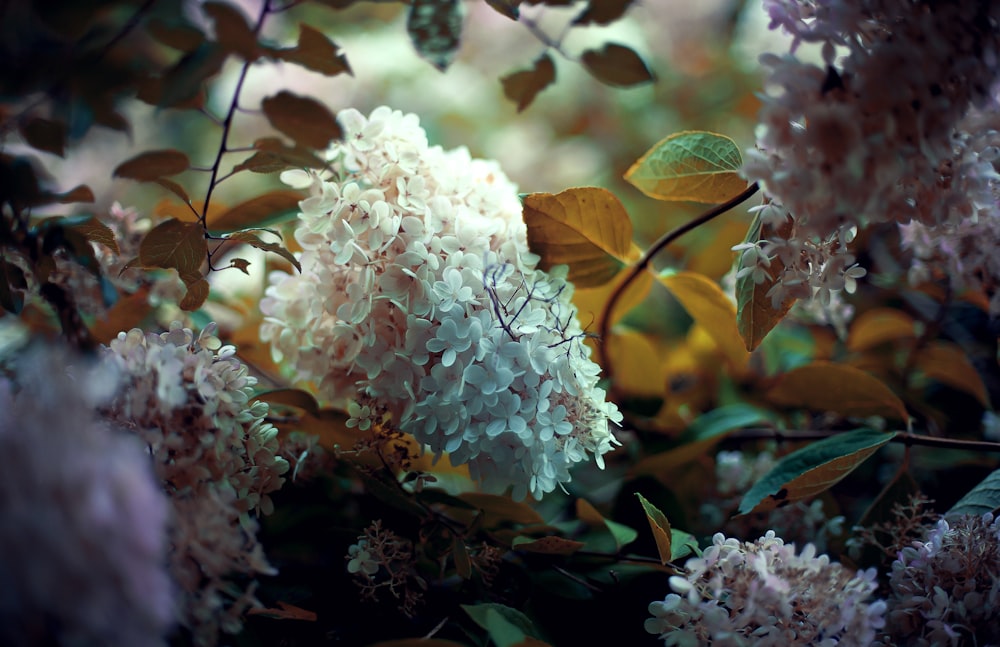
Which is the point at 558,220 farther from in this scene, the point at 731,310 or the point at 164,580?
the point at 164,580

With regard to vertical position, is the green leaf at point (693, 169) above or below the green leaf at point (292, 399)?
above

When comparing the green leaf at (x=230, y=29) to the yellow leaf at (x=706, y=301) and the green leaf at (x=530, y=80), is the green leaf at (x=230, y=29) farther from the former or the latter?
the yellow leaf at (x=706, y=301)

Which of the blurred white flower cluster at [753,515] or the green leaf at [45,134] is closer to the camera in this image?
the green leaf at [45,134]

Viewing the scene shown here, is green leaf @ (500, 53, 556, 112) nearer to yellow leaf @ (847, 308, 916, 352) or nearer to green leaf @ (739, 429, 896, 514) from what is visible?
green leaf @ (739, 429, 896, 514)

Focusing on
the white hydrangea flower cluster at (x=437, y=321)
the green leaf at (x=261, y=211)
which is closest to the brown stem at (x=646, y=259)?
the white hydrangea flower cluster at (x=437, y=321)

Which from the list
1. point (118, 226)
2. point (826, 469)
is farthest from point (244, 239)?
point (826, 469)

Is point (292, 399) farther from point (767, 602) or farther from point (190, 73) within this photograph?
point (767, 602)

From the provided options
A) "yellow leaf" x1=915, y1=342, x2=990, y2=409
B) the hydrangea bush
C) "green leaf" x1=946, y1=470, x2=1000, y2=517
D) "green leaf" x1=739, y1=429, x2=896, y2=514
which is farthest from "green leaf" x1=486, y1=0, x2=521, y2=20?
"yellow leaf" x1=915, y1=342, x2=990, y2=409
